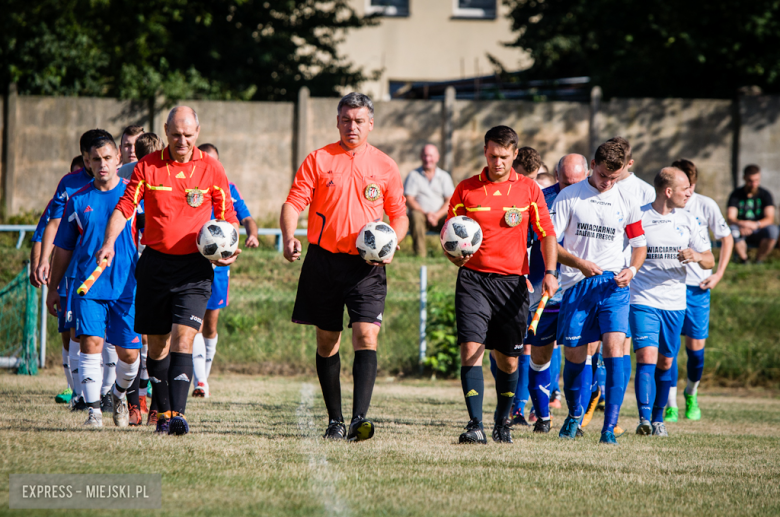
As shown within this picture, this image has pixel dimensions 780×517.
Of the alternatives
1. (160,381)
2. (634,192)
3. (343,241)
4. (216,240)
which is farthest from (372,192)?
(634,192)

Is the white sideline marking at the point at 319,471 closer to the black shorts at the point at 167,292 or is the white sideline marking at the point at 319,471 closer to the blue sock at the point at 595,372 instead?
the black shorts at the point at 167,292

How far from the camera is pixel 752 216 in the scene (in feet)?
48.5

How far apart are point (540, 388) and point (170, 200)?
3.50 meters

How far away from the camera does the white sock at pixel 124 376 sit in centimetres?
658

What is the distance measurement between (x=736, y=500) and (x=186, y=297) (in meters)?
3.73

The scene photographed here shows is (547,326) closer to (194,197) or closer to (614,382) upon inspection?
(614,382)

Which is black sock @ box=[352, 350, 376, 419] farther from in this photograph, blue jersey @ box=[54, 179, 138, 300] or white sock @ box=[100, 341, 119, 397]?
white sock @ box=[100, 341, 119, 397]

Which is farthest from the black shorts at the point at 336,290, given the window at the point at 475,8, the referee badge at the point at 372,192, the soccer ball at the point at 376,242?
the window at the point at 475,8

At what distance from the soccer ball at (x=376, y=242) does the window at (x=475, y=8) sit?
25948 millimetres

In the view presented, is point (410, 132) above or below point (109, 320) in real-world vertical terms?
above

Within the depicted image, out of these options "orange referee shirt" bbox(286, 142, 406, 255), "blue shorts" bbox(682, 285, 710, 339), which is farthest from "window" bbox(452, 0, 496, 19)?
"orange referee shirt" bbox(286, 142, 406, 255)

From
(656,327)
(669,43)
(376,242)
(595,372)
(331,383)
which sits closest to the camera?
(376,242)

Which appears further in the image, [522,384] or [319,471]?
[522,384]

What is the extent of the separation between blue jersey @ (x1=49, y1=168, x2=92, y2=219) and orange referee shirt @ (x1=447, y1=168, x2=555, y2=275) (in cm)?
324
